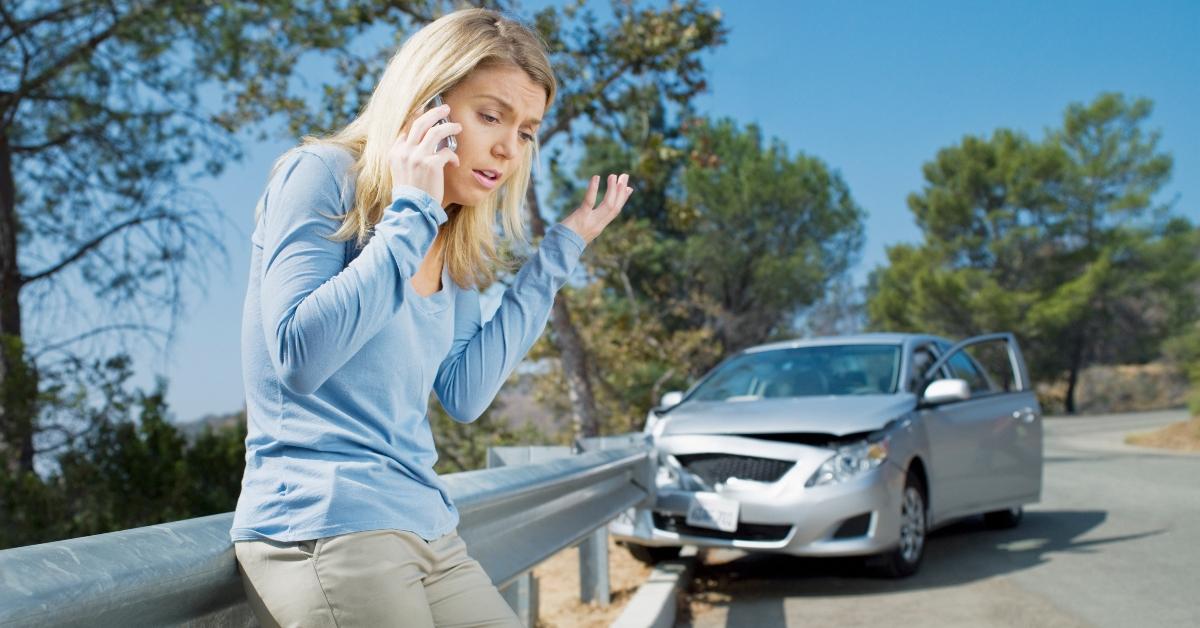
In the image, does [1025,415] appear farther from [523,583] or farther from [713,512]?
[523,583]

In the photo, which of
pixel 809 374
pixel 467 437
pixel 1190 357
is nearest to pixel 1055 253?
pixel 1190 357

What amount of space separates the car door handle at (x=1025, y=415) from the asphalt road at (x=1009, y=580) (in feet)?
2.88

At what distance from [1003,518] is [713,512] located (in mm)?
3686

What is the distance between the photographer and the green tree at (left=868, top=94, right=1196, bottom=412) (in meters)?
47.8

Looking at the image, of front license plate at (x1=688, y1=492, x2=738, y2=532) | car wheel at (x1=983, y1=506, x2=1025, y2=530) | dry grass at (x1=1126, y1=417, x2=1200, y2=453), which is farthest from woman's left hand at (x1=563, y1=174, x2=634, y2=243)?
dry grass at (x1=1126, y1=417, x2=1200, y2=453)

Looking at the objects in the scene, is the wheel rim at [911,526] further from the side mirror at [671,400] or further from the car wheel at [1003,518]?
the car wheel at [1003,518]

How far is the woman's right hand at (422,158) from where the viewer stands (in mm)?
1899

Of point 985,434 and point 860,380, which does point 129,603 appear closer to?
point 860,380

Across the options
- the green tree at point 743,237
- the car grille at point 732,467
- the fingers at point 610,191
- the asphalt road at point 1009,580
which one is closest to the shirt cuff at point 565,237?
the fingers at point 610,191

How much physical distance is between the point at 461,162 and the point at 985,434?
709 centimetres

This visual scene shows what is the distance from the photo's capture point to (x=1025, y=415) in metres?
9.20

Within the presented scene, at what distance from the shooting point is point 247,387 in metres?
1.92

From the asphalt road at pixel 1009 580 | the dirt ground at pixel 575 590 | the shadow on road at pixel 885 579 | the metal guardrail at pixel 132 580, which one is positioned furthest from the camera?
the shadow on road at pixel 885 579

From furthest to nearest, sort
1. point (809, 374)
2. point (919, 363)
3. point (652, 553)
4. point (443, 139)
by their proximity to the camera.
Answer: point (919, 363)
point (809, 374)
point (652, 553)
point (443, 139)
